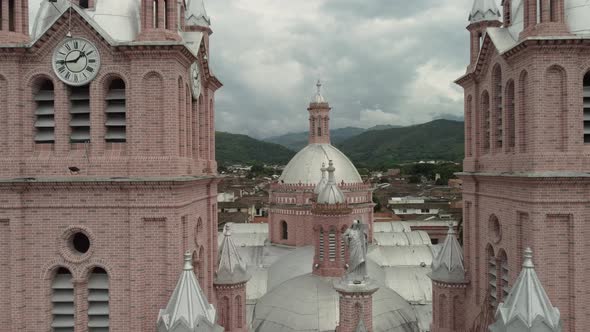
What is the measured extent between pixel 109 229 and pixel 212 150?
5986mm

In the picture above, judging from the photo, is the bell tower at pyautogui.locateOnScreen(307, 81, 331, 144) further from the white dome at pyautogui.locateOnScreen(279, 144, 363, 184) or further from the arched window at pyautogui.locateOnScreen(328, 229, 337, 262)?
the arched window at pyautogui.locateOnScreen(328, 229, 337, 262)

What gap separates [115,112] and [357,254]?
1095 centimetres

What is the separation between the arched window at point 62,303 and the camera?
51.0ft

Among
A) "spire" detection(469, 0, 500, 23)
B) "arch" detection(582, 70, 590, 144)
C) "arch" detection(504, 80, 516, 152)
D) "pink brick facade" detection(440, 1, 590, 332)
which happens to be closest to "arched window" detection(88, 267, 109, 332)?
"pink brick facade" detection(440, 1, 590, 332)

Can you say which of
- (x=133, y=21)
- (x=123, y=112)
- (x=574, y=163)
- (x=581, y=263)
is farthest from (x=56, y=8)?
(x=581, y=263)

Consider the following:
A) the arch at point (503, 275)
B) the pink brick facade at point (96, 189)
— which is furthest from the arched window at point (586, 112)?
the pink brick facade at point (96, 189)

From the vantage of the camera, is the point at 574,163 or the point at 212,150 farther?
the point at 212,150

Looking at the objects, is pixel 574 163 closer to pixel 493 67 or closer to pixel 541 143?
pixel 541 143

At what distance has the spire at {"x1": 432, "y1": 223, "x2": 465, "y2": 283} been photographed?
20.3 m

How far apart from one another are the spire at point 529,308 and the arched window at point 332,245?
14.0 m

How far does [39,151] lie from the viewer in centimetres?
1532

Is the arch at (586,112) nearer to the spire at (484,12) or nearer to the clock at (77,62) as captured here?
the spire at (484,12)

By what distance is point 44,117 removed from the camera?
51.0ft

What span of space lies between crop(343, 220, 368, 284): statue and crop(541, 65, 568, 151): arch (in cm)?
839
